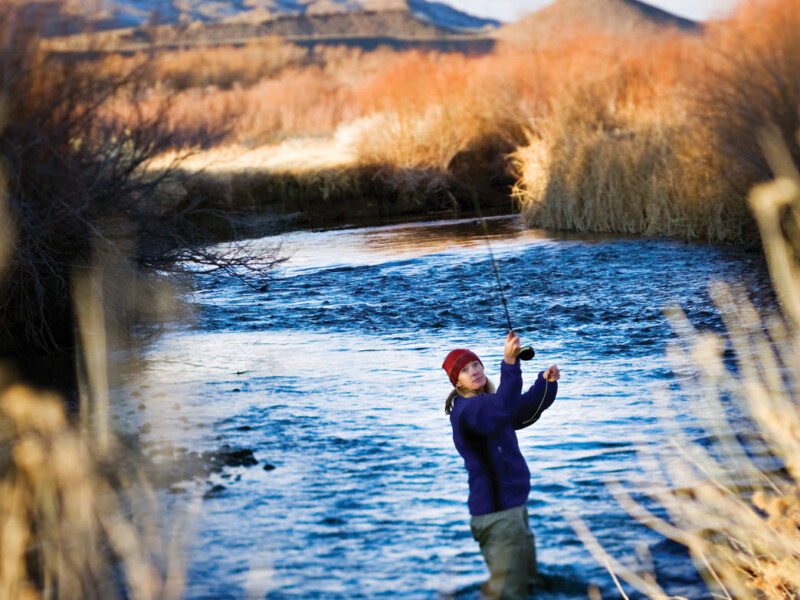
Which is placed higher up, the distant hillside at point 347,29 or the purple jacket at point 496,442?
the distant hillside at point 347,29

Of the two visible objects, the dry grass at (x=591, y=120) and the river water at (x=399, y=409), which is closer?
the river water at (x=399, y=409)

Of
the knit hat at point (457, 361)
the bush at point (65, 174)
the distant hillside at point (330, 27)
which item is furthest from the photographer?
the distant hillside at point (330, 27)

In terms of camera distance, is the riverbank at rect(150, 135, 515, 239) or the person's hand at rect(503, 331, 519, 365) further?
the riverbank at rect(150, 135, 515, 239)

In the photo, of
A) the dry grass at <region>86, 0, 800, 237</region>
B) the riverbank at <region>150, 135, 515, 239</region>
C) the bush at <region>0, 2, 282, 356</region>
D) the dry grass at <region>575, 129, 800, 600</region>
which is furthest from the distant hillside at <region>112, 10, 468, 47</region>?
the dry grass at <region>575, 129, 800, 600</region>

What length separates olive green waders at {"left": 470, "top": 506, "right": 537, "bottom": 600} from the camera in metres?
4.84

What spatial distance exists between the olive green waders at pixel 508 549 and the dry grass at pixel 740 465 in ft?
1.03

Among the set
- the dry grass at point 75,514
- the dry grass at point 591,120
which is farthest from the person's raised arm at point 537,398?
the dry grass at point 591,120

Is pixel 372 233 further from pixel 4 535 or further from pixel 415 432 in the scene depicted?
pixel 4 535

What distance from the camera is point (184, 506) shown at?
591 cm

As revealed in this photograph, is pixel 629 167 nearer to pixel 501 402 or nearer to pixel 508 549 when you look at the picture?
pixel 501 402

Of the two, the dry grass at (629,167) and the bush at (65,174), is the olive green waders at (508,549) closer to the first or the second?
the bush at (65,174)

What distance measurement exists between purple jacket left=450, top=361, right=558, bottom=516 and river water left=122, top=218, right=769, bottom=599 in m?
0.31

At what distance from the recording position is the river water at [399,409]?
5.09m

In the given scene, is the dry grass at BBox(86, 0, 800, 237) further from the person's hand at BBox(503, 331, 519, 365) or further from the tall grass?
the person's hand at BBox(503, 331, 519, 365)
